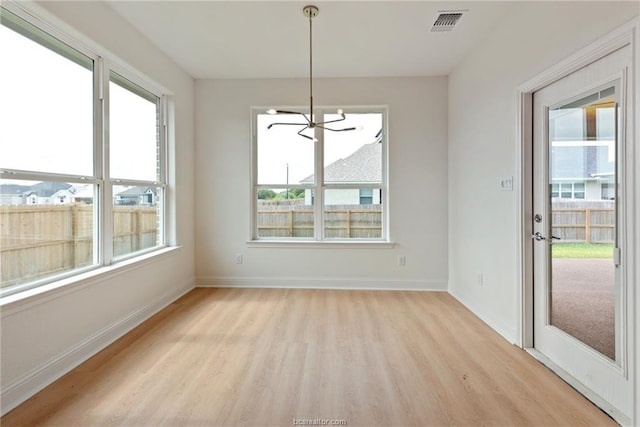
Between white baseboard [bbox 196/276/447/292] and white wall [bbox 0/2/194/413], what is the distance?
45cm

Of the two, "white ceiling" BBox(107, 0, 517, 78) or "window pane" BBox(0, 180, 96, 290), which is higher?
"white ceiling" BBox(107, 0, 517, 78)

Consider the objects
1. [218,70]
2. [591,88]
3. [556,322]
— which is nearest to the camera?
[591,88]

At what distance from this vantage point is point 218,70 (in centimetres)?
399

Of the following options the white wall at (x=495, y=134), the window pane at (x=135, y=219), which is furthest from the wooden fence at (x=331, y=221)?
the window pane at (x=135, y=219)

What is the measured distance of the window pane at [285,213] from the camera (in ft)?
14.4

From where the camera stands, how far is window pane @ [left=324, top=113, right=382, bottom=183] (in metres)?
4.32

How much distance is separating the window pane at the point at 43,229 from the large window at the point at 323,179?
2.14 metres

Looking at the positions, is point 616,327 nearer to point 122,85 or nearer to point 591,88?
point 591,88

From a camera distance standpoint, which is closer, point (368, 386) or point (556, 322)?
point (368, 386)

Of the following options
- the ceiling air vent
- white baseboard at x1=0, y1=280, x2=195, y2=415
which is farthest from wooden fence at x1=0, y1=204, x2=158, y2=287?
the ceiling air vent

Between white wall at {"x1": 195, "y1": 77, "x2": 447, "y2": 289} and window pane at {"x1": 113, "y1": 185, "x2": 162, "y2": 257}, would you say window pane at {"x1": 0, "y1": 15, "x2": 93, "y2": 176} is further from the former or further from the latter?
white wall at {"x1": 195, "y1": 77, "x2": 447, "y2": 289}

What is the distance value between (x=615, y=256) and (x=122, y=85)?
418cm

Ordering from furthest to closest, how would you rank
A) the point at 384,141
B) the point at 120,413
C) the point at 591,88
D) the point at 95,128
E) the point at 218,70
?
the point at 384,141 → the point at 218,70 → the point at 95,128 → the point at 591,88 → the point at 120,413

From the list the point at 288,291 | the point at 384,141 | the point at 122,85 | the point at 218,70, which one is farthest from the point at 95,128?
the point at 384,141
